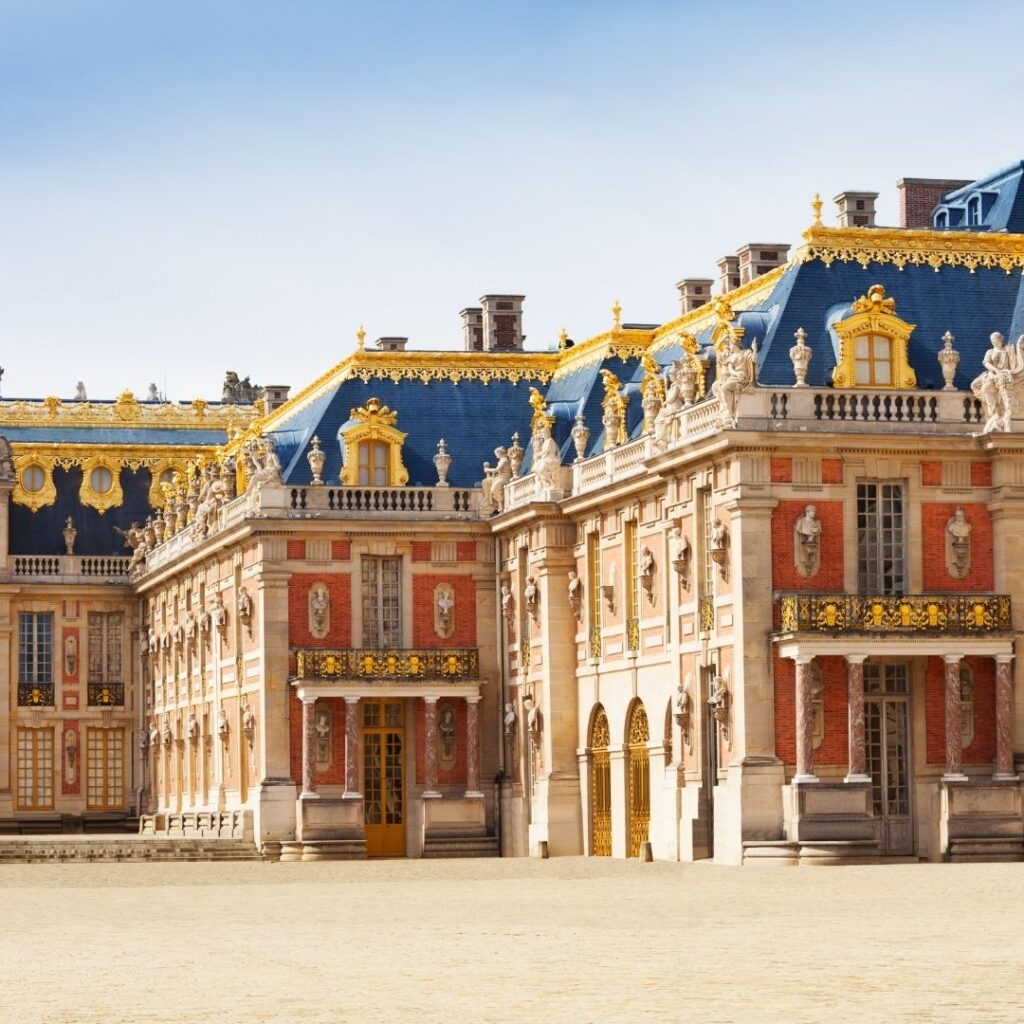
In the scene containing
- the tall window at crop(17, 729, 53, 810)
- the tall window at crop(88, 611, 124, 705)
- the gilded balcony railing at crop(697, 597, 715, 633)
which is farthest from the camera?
the tall window at crop(88, 611, 124, 705)

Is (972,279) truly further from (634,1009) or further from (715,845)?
(634,1009)


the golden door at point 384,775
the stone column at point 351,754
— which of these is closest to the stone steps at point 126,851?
the stone column at point 351,754

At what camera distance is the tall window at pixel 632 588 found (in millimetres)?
50625

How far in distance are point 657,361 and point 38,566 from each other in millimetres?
25275

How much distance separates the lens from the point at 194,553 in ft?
212

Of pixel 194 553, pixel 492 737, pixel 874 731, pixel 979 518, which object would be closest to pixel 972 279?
pixel 979 518

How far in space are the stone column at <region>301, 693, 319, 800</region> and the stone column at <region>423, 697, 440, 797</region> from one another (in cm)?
220

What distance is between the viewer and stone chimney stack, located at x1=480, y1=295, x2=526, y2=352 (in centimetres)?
6456

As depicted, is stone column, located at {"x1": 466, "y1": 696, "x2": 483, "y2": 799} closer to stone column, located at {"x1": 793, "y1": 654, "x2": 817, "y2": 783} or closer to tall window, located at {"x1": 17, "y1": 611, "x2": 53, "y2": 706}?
stone column, located at {"x1": 793, "y1": 654, "x2": 817, "y2": 783}

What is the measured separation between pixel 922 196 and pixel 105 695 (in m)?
29.1

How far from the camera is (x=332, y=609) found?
5741cm

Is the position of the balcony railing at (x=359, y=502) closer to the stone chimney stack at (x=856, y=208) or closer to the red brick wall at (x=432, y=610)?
the red brick wall at (x=432, y=610)

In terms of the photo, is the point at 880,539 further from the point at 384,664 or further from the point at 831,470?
the point at 384,664

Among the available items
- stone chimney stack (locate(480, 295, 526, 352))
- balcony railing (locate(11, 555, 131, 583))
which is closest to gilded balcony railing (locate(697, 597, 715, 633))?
stone chimney stack (locate(480, 295, 526, 352))
